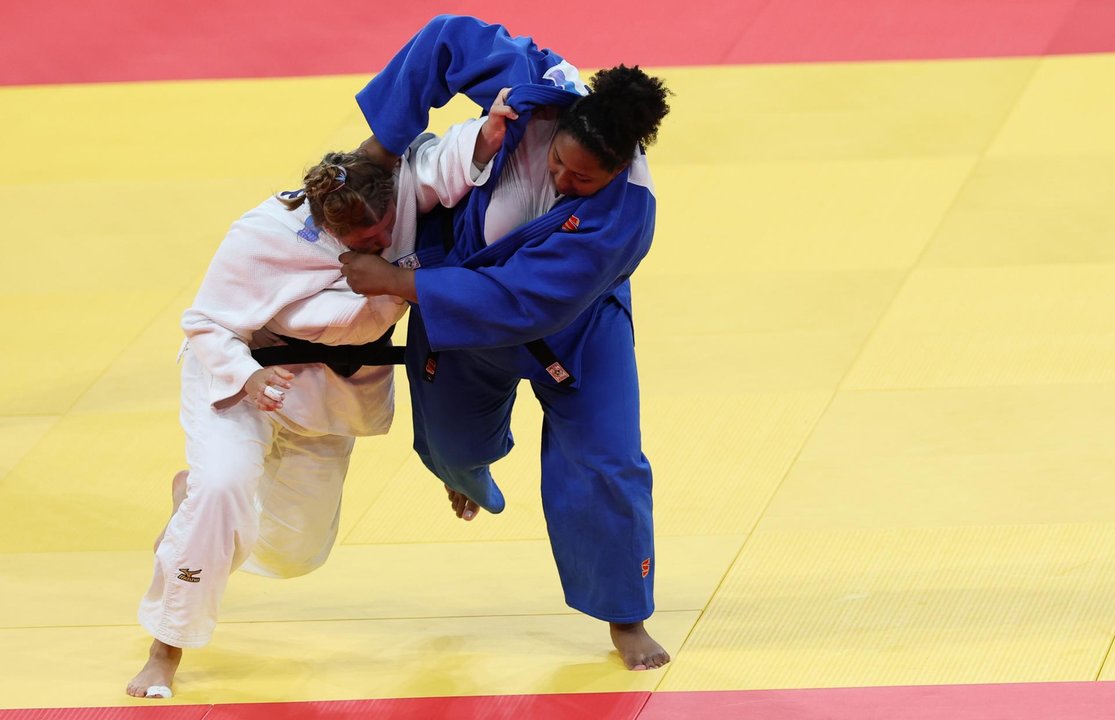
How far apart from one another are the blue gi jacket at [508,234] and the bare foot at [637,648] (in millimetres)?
884

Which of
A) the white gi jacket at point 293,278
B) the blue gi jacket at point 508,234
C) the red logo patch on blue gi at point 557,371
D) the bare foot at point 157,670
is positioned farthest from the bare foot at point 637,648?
the bare foot at point 157,670

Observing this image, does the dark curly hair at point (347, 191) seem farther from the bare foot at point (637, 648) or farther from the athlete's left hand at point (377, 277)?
the bare foot at point (637, 648)

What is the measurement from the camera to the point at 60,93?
32.9 ft

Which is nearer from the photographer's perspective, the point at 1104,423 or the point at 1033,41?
the point at 1104,423

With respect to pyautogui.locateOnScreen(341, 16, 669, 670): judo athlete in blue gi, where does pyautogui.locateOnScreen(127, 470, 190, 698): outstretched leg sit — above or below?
below

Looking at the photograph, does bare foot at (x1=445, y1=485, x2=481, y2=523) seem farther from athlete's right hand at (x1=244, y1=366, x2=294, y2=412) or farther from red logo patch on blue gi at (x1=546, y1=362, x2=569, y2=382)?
athlete's right hand at (x1=244, y1=366, x2=294, y2=412)

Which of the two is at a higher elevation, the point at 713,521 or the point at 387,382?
the point at 387,382

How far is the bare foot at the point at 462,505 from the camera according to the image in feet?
16.4

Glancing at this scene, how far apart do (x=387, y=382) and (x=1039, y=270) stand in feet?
11.5

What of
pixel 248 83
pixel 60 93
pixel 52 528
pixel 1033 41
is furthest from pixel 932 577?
pixel 60 93

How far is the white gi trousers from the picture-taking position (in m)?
4.17

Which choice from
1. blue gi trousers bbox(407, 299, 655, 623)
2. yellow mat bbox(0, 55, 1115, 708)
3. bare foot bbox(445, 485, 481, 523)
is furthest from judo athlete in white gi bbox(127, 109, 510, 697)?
bare foot bbox(445, 485, 481, 523)

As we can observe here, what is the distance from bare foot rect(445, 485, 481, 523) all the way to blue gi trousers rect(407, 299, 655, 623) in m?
0.46

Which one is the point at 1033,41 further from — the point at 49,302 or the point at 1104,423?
the point at 49,302
